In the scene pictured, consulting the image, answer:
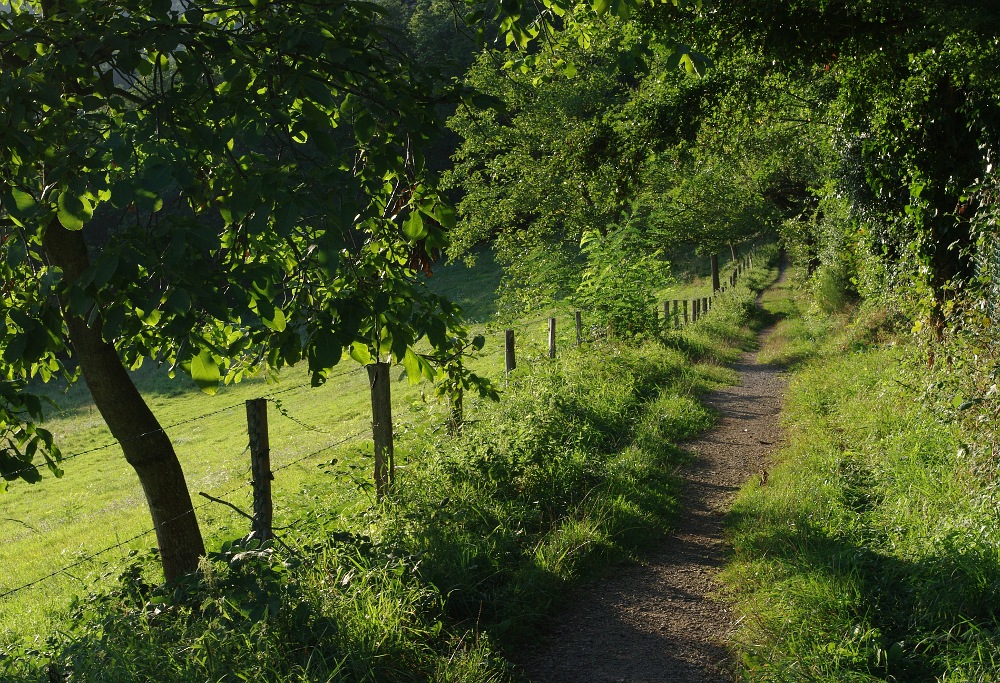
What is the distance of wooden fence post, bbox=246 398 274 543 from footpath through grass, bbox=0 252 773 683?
31cm

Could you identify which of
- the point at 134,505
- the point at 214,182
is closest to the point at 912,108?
the point at 214,182

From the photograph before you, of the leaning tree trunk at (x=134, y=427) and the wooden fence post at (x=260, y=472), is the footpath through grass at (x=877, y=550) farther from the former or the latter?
the leaning tree trunk at (x=134, y=427)

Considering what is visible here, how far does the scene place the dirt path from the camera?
461 centimetres

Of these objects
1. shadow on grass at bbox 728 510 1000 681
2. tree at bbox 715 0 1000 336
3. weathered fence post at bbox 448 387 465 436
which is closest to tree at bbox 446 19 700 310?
tree at bbox 715 0 1000 336

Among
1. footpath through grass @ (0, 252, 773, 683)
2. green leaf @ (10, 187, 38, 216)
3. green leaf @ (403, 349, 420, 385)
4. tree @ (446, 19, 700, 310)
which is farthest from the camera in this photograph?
tree @ (446, 19, 700, 310)

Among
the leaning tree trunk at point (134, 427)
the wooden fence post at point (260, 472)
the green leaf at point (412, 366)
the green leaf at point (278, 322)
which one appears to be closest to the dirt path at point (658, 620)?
the green leaf at point (412, 366)

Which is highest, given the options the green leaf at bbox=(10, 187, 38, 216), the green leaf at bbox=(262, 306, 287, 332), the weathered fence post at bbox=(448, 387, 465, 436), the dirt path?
the green leaf at bbox=(10, 187, 38, 216)

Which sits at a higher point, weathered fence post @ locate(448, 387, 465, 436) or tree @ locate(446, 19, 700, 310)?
tree @ locate(446, 19, 700, 310)

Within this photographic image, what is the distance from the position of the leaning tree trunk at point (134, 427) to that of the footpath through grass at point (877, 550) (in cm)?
372

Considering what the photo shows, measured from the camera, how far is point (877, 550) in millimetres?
5207

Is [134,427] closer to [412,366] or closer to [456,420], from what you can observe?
[412,366]

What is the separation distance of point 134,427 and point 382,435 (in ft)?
6.96

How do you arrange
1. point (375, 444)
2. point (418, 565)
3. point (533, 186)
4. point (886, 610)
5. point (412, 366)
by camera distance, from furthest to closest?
point (533, 186)
point (375, 444)
point (418, 565)
point (886, 610)
point (412, 366)

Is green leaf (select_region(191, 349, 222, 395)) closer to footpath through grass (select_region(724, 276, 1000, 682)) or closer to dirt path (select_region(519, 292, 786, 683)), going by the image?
dirt path (select_region(519, 292, 786, 683))
